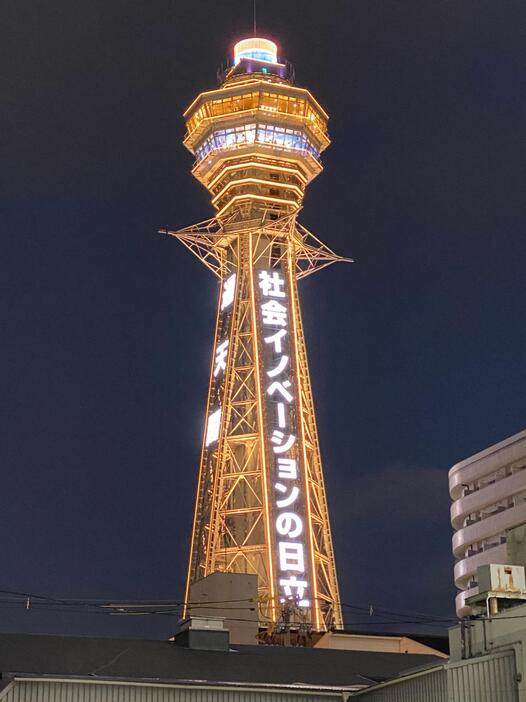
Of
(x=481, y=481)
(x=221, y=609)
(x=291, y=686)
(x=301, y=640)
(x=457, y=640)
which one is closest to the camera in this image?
(x=457, y=640)

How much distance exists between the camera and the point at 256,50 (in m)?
118

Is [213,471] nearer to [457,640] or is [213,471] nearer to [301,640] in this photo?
[301,640]

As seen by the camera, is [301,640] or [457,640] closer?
[457,640]

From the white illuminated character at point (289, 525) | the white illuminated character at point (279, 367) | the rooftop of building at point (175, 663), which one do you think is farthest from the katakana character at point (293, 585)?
the rooftop of building at point (175, 663)

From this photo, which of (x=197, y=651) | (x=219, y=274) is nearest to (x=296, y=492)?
(x=219, y=274)

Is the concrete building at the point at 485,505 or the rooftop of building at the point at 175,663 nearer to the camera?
the rooftop of building at the point at 175,663

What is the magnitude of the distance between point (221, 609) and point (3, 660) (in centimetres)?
3003

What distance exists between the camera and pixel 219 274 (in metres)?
112

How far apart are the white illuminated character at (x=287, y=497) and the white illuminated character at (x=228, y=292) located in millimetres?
16828

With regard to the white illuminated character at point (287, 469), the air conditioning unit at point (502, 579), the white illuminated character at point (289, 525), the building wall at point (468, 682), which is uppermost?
the white illuminated character at point (287, 469)

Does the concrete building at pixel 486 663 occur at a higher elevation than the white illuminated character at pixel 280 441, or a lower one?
lower

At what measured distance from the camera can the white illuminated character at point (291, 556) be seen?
3688 inches

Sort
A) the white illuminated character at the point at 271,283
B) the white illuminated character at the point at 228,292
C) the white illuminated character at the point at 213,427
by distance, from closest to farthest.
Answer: the white illuminated character at the point at 213,427, the white illuminated character at the point at 271,283, the white illuminated character at the point at 228,292

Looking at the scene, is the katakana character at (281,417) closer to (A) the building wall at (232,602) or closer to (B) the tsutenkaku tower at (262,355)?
(B) the tsutenkaku tower at (262,355)
